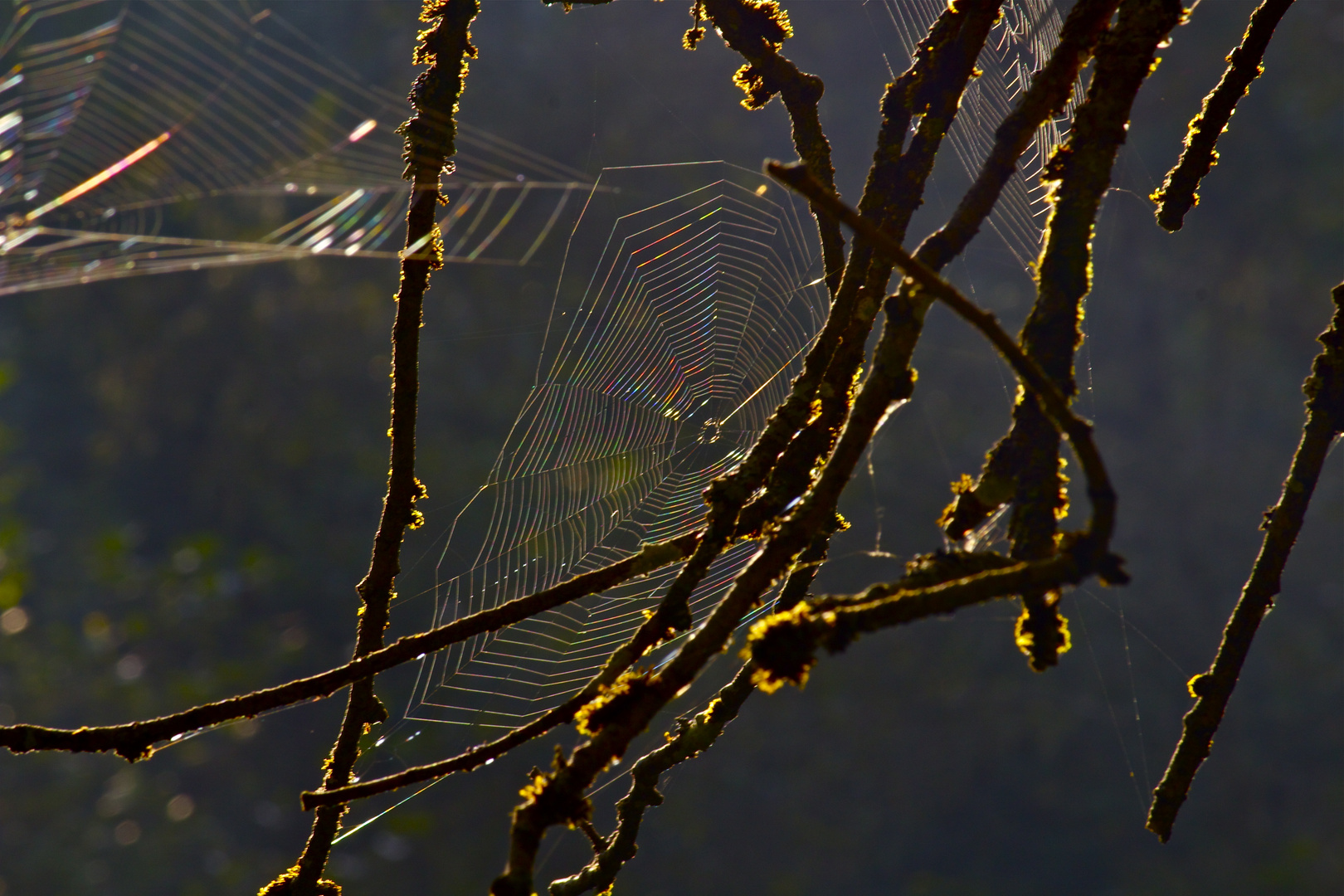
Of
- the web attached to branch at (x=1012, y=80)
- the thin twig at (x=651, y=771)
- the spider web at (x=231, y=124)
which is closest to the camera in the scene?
the thin twig at (x=651, y=771)

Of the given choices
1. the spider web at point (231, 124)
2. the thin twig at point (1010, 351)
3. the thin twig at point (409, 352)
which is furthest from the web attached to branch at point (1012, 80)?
the spider web at point (231, 124)

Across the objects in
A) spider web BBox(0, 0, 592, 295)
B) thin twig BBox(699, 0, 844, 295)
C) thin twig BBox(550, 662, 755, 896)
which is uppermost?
spider web BBox(0, 0, 592, 295)

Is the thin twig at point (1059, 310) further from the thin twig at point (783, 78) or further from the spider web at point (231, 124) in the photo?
the spider web at point (231, 124)

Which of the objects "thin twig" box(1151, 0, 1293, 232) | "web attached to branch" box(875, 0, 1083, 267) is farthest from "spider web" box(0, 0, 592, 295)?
"thin twig" box(1151, 0, 1293, 232)

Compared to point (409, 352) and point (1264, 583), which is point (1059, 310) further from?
point (409, 352)

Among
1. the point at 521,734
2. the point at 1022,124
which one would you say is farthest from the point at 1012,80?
the point at 521,734

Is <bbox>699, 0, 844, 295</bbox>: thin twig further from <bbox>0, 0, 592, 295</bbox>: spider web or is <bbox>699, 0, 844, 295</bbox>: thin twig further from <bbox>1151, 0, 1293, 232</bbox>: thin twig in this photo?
<bbox>0, 0, 592, 295</bbox>: spider web
